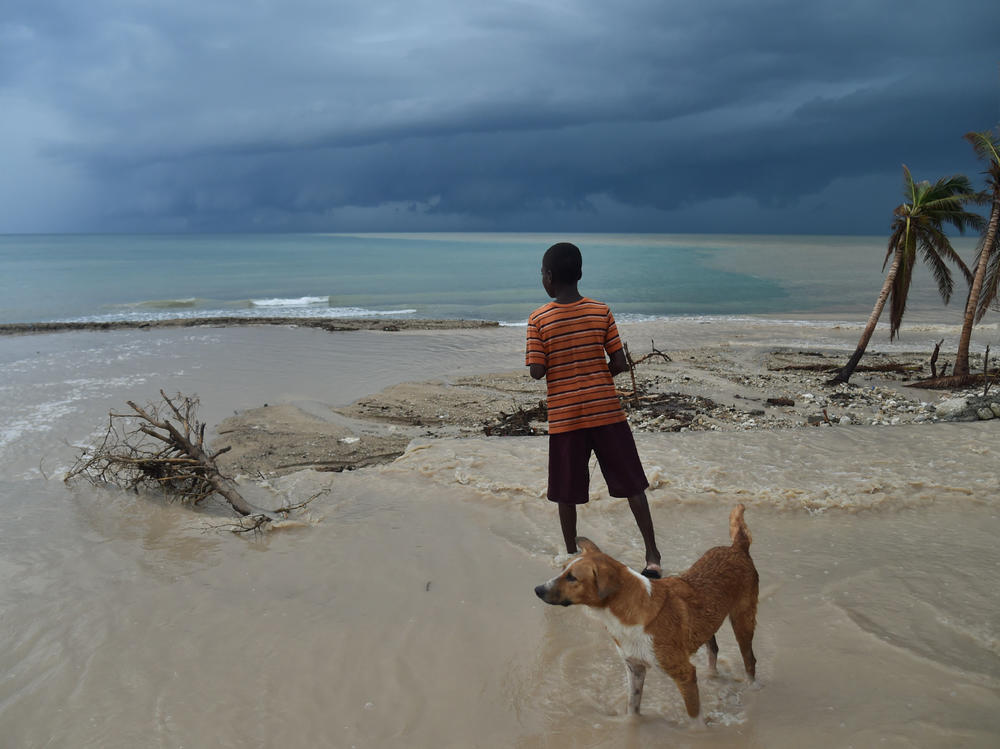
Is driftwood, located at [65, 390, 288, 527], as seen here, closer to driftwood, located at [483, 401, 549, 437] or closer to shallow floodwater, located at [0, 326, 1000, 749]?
shallow floodwater, located at [0, 326, 1000, 749]

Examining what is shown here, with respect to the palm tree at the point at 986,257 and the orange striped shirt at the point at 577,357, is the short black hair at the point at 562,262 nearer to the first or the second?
the orange striped shirt at the point at 577,357

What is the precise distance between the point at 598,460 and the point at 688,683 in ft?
5.07

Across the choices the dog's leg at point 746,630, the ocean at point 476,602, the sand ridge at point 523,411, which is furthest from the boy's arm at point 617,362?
the sand ridge at point 523,411

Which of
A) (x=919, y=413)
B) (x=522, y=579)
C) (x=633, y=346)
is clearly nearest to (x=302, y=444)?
(x=522, y=579)

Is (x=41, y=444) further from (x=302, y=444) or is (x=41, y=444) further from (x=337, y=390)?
(x=337, y=390)

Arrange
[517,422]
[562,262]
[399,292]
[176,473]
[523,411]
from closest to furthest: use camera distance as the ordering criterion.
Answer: [562,262]
[176,473]
[517,422]
[523,411]
[399,292]

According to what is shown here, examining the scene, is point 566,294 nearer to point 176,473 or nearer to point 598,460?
point 598,460

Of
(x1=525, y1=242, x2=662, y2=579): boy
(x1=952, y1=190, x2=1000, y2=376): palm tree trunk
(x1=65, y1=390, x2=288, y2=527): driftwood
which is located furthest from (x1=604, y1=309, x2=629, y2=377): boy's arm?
(x1=952, y1=190, x2=1000, y2=376): palm tree trunk

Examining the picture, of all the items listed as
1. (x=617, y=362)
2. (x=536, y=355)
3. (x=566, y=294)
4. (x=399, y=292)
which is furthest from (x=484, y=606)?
(x=399, y=292)

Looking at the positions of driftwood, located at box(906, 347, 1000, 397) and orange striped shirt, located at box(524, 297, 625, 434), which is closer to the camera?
orange striped shirt, located at box(524, 297, 625, 434)

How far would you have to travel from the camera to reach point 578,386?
159 inches

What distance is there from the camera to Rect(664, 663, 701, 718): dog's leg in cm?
285

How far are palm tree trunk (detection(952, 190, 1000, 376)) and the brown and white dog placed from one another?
13.3 m

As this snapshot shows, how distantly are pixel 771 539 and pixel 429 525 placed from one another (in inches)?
111
